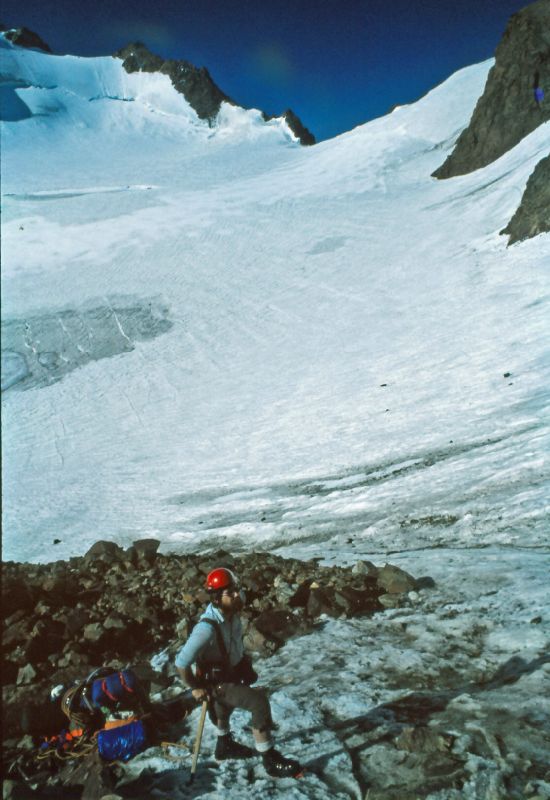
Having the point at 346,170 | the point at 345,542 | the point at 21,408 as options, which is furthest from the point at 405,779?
the point at 346,170

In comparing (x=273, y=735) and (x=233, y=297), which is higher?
(x=233, y=297)

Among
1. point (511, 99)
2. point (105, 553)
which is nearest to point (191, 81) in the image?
point (511, 99)

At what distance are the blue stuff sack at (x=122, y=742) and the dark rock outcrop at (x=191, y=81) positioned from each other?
74604 millimetres

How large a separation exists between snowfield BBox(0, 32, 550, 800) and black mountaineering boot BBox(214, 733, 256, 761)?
0.53 ft

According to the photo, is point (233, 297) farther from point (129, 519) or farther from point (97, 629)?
point (97, 629)

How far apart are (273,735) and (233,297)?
26933 mm

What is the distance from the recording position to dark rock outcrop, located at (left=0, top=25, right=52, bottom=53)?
88438mm

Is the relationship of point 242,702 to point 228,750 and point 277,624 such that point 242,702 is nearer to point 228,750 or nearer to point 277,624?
point 228,750

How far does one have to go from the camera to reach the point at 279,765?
3.95 metres

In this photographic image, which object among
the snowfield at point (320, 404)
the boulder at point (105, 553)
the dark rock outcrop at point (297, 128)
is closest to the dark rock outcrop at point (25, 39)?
the dark rock outcrop at point (297, 128)

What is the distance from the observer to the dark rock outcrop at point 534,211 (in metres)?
23.9

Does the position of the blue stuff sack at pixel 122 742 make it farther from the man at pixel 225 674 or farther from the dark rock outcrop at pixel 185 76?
the dark rock outcrop at pixel 185 76

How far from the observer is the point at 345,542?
9.25m

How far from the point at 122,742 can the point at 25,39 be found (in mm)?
109410
